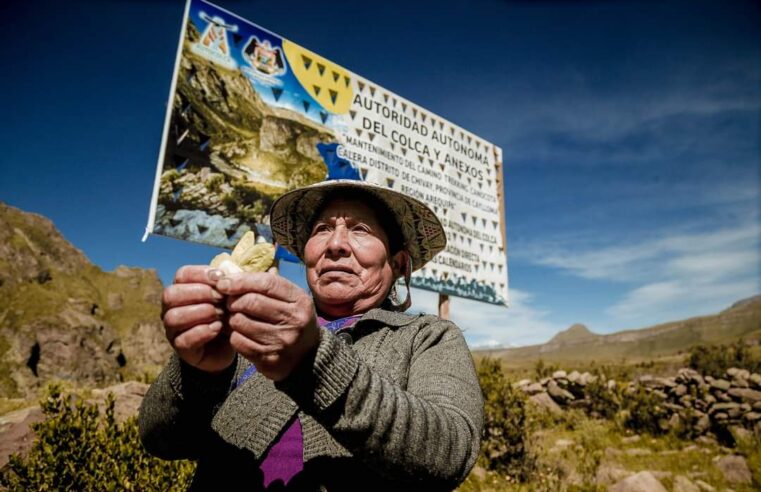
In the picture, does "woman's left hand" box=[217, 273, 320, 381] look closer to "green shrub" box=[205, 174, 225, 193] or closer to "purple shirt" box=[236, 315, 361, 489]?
"purple shirt" box=[236, 315, 361, 489]

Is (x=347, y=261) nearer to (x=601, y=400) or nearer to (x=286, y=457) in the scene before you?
(x=286, y=457)

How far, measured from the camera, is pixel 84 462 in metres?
2.71

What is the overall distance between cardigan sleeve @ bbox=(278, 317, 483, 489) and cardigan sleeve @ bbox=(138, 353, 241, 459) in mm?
547

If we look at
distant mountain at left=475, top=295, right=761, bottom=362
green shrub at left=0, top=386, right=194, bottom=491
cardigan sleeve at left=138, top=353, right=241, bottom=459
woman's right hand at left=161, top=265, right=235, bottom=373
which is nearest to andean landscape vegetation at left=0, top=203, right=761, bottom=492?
green shrub at left=0, top=386, right=194, bottom=491

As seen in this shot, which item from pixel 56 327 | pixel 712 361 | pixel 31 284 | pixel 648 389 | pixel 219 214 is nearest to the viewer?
pixel 219 214

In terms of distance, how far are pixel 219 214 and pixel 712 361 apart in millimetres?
22754

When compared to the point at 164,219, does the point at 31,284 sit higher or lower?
higher

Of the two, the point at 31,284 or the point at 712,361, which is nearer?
the point at 712,361

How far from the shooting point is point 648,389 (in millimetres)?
11750

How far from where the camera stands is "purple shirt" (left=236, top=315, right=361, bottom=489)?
1.48m

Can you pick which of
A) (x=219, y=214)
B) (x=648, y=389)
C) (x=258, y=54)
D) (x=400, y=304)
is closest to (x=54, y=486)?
(x=219, y=214)

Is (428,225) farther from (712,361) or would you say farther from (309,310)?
(712,361)

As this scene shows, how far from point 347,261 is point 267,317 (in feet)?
3.95

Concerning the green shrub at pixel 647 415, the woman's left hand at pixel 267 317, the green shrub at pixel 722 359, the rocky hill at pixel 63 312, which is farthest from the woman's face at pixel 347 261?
the rocky hill at pixel 63 312
